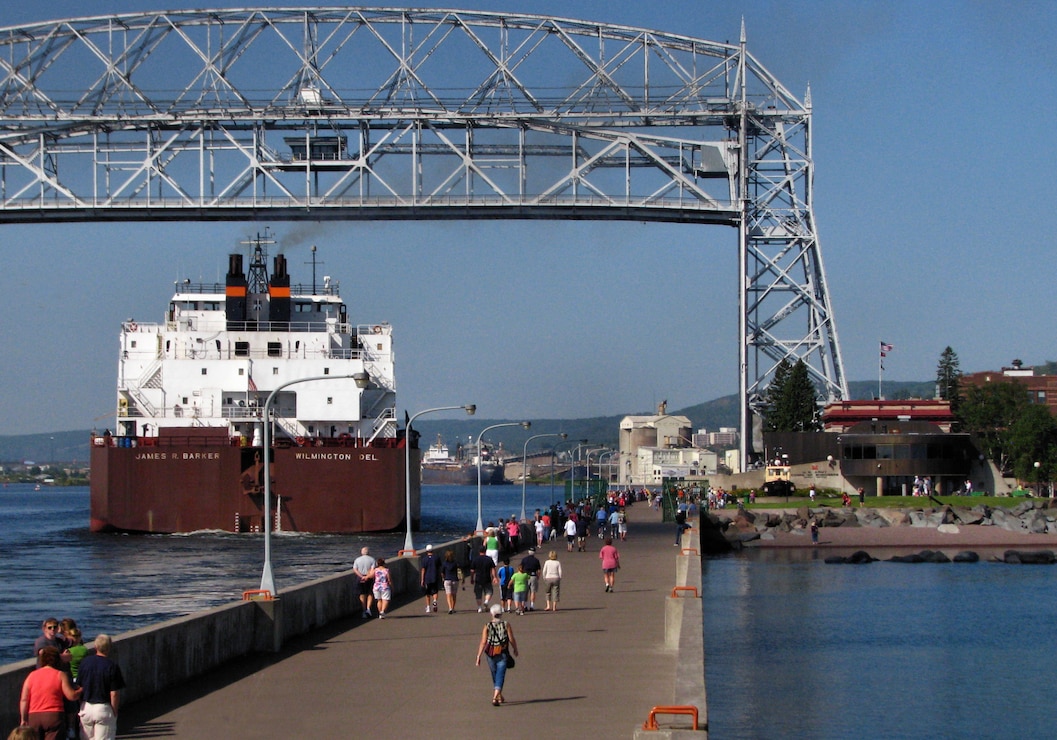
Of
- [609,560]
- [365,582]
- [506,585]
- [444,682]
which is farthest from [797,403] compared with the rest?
[444,682]

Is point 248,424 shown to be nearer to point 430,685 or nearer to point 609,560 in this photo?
point 609,560

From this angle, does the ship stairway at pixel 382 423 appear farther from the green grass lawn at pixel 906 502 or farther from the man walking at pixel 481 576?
the man walking at pixel 481 576

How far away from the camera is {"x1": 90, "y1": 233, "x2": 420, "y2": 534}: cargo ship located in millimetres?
60125

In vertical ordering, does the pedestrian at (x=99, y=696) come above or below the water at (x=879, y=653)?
above

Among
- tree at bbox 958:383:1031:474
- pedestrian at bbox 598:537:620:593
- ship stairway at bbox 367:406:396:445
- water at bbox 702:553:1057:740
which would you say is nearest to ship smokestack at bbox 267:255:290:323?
ship stairway at bbox 367:406:396:445

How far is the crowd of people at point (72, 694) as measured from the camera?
42.5ft

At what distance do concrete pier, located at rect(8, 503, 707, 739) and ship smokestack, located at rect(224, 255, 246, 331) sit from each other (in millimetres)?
42564

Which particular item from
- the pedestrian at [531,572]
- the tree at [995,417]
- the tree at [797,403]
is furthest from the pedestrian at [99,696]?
the tree at [995,417]

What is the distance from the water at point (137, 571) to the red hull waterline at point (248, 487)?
713 millimetres

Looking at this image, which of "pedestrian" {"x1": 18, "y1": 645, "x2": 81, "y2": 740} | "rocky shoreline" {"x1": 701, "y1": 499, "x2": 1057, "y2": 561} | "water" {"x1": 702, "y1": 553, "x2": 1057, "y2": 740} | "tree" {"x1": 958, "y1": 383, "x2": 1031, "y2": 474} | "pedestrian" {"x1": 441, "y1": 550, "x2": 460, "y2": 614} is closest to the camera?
"pedestrian" {"x1": 18, "y1": 645, "x2": 81, "y2": 740}

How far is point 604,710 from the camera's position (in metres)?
17.4

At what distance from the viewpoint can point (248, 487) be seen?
2368 inches

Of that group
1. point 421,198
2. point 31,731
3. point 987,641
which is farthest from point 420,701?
point 421,198

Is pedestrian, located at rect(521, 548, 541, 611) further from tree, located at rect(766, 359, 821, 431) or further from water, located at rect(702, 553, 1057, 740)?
tree, located at rect(766, 359, 821, 431)
